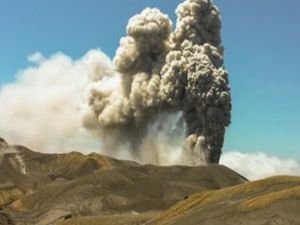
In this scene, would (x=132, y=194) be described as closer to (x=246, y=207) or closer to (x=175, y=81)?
(x=175, y=81)

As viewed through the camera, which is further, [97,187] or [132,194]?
[97,187]

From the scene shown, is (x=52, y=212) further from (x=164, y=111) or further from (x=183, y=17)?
(x=183, y=17)

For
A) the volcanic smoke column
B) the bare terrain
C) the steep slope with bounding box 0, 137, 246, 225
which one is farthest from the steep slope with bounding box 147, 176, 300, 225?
the volcanic smoke column

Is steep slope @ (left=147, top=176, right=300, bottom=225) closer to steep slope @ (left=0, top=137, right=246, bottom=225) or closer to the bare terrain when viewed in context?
the bare terrain

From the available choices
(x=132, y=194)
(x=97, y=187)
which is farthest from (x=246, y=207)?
(x=97, y=187)

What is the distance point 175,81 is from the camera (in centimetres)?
→ 15262

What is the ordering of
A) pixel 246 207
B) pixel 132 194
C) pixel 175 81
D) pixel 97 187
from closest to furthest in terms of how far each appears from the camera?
pixel 246 207 → pixel 132 194 → pixel 97 187 → pixel 175 81

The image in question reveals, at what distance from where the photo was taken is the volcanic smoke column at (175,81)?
484 feet

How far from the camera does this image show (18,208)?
140m

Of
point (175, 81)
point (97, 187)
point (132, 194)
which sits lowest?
point (132, 194)

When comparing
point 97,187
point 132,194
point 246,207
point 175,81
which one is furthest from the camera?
point 175,81

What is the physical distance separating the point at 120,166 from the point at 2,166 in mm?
42938

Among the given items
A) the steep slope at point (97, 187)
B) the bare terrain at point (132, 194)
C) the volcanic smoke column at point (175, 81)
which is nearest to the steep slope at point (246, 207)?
the bare terrain at point (132, 194)

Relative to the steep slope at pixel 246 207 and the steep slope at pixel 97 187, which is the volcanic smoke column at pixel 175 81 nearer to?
the steep slope at pixel 97 187
